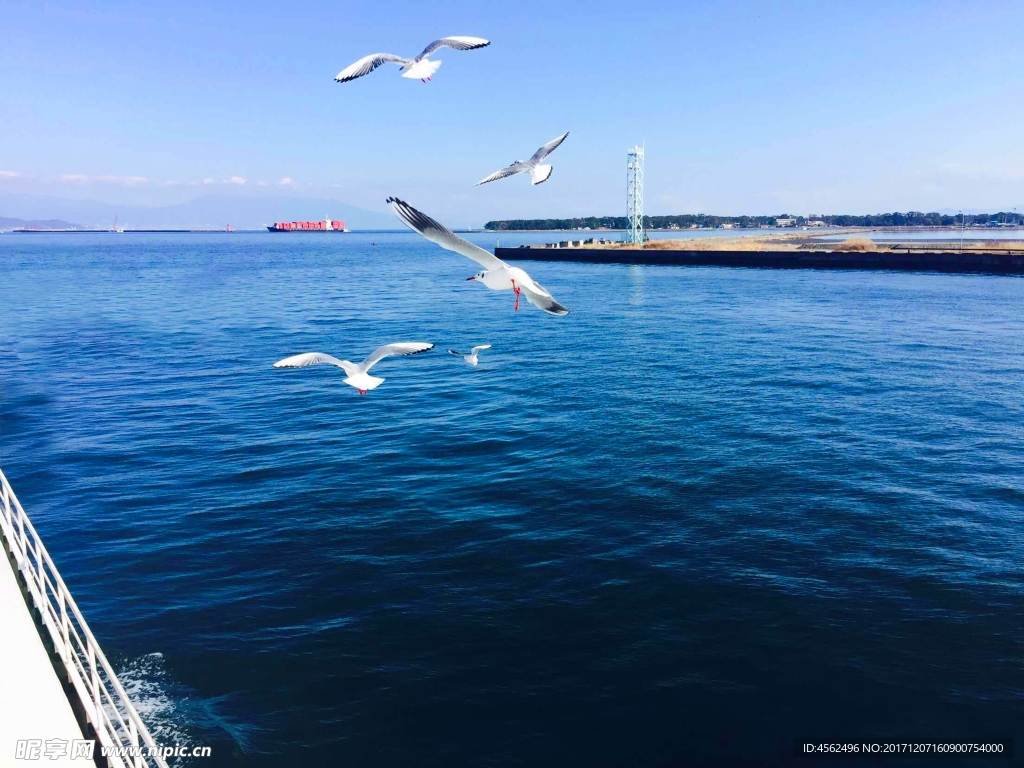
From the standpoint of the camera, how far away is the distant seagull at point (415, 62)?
8938 millimetres

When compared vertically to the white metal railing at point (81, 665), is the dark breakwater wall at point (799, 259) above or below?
above

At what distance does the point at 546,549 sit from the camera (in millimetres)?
16859

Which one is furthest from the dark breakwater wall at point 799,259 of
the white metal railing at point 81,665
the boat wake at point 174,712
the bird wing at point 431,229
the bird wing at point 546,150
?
the white metal railing at point 81,665

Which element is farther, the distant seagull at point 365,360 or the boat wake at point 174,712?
the boat wake at point 174,712

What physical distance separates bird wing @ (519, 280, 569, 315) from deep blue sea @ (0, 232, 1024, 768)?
7.46 m

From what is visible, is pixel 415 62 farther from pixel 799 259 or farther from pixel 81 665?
pixel 799 259

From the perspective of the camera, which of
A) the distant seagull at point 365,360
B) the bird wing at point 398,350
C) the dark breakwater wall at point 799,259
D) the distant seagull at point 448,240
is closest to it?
the distant seagull at point 448,240

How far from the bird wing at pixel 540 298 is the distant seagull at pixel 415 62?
3275 mm

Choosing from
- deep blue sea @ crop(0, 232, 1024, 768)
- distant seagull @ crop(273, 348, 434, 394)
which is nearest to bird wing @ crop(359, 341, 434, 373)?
distant seagull @ crop(273, 348, 434, 394)

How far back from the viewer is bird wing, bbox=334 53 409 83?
9.30 meters

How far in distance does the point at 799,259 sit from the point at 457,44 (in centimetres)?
10382

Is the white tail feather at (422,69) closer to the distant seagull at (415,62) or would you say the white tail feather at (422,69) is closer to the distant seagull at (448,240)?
the distant seagull at (415,62)

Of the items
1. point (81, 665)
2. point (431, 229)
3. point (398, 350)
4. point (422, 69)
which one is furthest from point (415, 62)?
point (81, 665)

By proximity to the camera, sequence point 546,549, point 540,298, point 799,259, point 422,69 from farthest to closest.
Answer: point 799,259 < point 546,549 < point 422,69 < point 540,298
